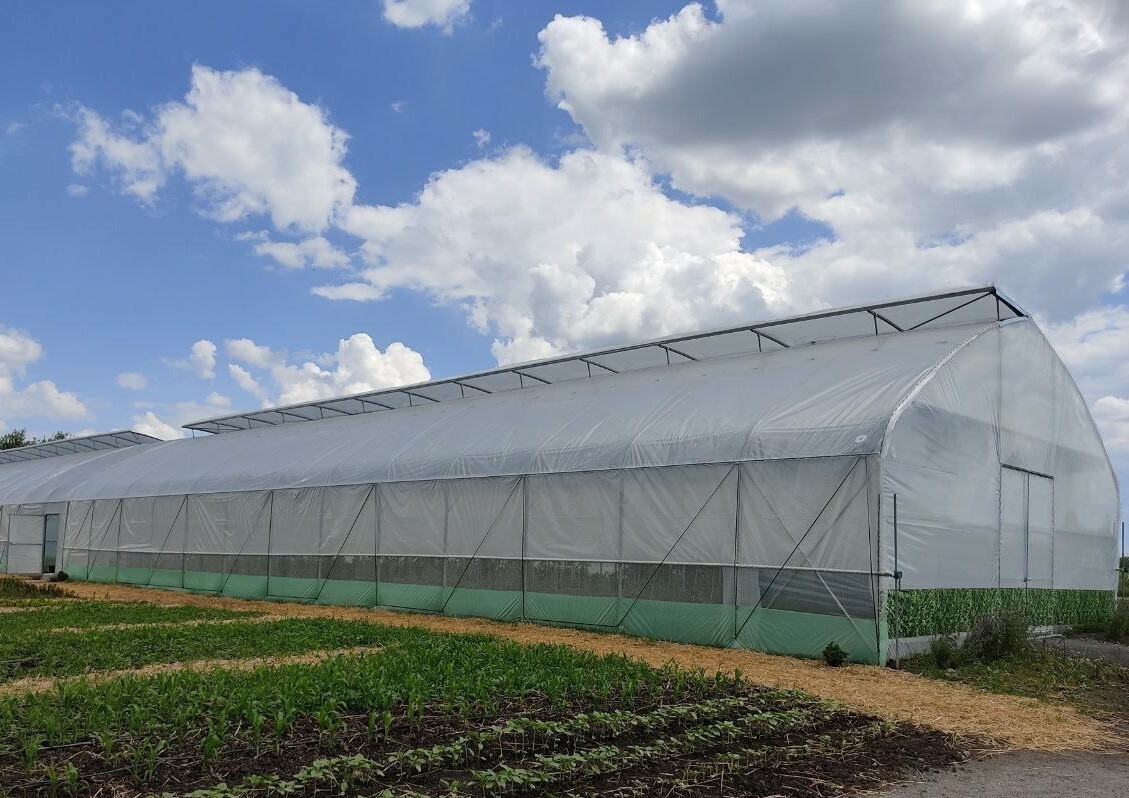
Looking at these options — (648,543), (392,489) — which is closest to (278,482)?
(392,489)

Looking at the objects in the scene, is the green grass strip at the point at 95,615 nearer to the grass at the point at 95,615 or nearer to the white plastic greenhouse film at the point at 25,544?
the grass at the point at 95,615

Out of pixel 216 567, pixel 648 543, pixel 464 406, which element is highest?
pixel 464 406

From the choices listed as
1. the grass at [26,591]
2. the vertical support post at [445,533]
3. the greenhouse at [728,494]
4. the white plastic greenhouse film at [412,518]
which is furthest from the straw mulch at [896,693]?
the grass at [26,591]

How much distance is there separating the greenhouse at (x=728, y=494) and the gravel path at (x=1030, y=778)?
16.2ft

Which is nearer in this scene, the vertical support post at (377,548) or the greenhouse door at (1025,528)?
the greenhouse door at (1025,528)

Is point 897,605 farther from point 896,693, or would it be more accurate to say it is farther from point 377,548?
point 377,548

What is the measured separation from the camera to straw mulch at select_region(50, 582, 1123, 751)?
1012cm

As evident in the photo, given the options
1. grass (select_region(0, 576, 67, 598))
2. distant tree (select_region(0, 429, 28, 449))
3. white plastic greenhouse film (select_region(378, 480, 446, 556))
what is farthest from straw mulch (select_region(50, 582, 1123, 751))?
distant tree (select_region(0, 429, 28, 449))

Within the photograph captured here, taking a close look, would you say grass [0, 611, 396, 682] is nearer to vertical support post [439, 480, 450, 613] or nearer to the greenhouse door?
vertical support post [439, 480, 450, 613]

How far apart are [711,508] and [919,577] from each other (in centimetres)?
354

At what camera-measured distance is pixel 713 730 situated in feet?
29.1

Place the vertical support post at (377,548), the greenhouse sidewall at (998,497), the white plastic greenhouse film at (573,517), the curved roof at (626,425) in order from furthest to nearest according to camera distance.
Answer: the vertical support post at (377,548) → the white plastic greenhouse film at (573,517) → the curved roof at (626,425) → the greenhouse sidewall at (998,497)

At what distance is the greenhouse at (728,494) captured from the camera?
15.2 meters

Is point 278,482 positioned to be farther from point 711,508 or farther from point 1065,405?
point 1065,405
